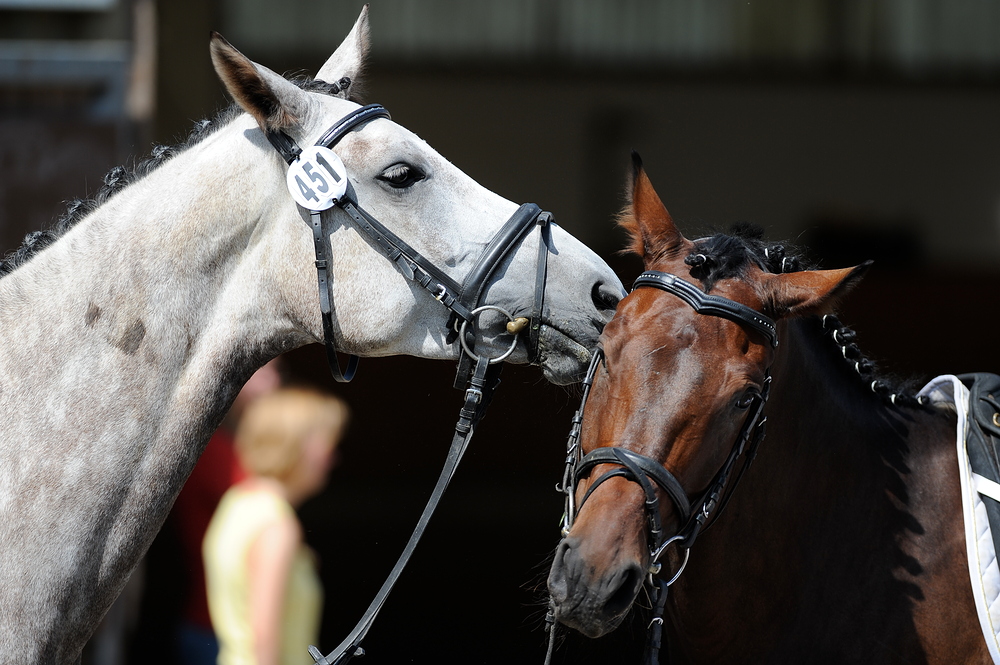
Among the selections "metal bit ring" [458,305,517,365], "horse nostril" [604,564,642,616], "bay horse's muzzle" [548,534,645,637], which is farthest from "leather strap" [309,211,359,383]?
"horse nostril" [604,564,642,616]

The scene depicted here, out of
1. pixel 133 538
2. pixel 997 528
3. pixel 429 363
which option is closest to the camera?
pixel 133 538

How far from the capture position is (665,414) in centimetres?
162

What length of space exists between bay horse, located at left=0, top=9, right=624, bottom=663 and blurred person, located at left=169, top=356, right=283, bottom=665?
4.08 feet

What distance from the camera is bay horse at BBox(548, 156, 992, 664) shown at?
162cm

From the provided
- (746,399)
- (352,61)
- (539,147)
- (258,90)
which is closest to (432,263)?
(258,90)

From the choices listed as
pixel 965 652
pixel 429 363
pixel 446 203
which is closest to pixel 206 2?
pixel 429 363

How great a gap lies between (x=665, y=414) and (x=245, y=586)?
157 cm

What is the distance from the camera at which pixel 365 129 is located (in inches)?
68.9

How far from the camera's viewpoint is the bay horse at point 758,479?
1.62 meters

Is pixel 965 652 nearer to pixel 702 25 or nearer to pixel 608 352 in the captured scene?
pixel 608 352

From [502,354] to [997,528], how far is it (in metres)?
1.21

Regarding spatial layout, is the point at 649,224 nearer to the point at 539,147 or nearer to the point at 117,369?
the point at 117,369

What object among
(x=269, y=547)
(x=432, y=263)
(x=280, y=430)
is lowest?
(x=269, y=547)

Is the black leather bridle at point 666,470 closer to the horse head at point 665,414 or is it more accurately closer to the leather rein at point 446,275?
the horse head at point 665,414
